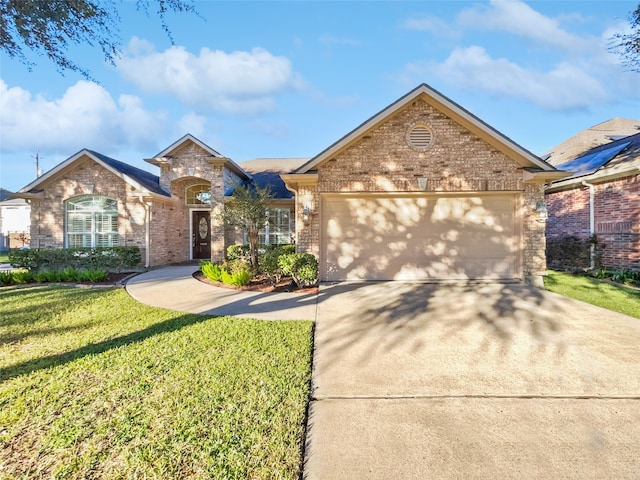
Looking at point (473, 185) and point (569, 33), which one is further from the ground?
point (569, 33)

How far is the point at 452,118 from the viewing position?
9.12 m

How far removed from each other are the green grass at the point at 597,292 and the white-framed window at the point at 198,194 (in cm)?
1386

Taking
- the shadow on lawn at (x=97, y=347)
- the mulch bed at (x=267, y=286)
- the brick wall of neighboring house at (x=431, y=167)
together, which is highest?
the brick wall of neighboring house at (x=431, y=167)

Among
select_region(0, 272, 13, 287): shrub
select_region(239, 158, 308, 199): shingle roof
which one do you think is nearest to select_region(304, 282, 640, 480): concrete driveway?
select_region(239, 158, 308, 199): shingle roof

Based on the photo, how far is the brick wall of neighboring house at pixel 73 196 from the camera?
13070mm

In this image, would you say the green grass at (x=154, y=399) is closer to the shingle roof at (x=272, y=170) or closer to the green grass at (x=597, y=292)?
the green grass at (x=597, y=292)

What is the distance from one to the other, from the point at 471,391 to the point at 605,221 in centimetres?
1124

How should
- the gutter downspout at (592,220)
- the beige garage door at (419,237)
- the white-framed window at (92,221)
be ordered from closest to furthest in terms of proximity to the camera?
the beige garage door at (419,237), the gutter downspout at (592,220), the white-framed window at (92,221)

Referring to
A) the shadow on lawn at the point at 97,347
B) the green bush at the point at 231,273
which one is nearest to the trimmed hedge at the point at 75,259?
the green bush at the point at 231,273

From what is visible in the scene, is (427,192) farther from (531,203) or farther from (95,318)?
(95,318)

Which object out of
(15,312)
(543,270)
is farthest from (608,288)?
(15,312)

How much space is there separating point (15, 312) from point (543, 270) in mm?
12794

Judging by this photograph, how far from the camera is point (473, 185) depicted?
30.0 feet

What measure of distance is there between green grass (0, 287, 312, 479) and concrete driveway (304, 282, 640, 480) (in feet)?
1.09
